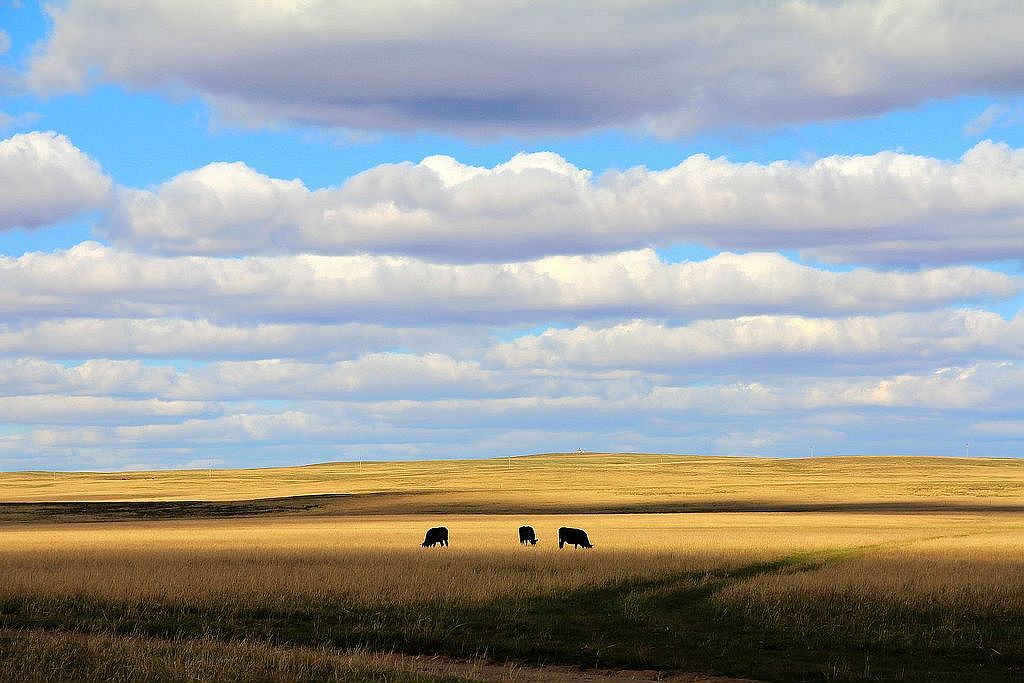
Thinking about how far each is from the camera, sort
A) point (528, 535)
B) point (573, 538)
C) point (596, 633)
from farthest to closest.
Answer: point (528, 535) → point (573, 538) → point (596, 633)

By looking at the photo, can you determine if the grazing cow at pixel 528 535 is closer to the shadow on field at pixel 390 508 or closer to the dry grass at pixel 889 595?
the dry grass at pixel 889 595

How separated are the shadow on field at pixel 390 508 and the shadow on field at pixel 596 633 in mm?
63979

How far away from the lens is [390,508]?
337ft

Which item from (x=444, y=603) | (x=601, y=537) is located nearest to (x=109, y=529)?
(x=601, y=537)

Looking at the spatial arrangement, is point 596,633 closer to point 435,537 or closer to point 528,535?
point 528,535

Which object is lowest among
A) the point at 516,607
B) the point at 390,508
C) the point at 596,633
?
the point at 596,633

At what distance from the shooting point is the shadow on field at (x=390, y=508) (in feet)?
302

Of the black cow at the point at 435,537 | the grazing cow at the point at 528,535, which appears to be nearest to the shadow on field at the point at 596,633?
the grazing cow at the point at 528,535

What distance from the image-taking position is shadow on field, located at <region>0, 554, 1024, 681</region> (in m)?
22.0

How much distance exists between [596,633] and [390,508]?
7912cm

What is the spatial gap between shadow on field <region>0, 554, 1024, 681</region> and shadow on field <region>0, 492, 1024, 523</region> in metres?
64.0

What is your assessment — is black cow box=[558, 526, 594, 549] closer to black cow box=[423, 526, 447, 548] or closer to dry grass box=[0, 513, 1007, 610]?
dry grass box=[0, 513, 1007, 610]

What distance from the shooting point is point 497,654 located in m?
23.6

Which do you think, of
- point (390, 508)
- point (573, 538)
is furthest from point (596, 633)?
point (390, 508)
